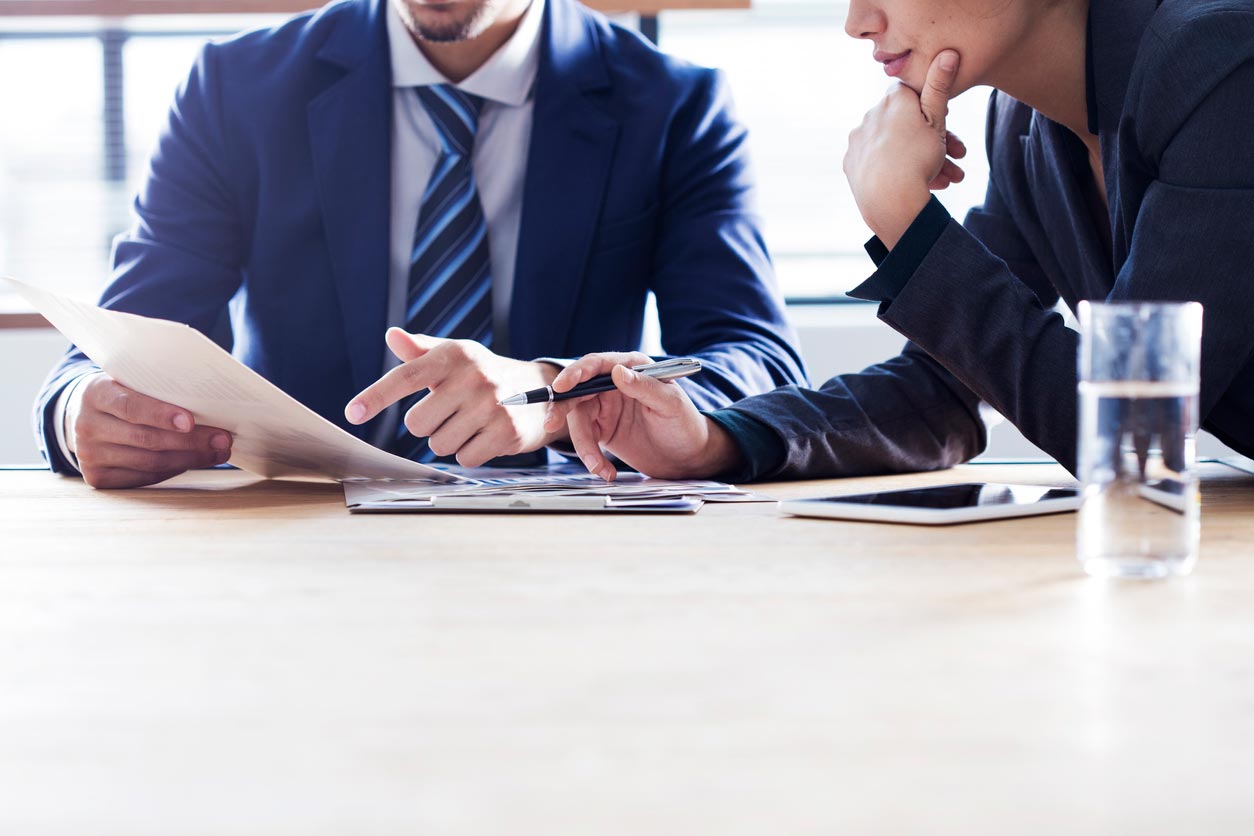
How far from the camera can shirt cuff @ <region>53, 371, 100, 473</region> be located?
1293 millimetres

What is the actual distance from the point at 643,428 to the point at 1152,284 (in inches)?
18.8

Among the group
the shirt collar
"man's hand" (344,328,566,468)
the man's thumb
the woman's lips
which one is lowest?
"man's hand" (344,328,566,468)

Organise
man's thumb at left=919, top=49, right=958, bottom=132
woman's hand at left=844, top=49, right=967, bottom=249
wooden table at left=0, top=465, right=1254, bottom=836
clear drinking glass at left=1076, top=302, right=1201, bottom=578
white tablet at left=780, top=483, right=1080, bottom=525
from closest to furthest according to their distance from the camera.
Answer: wooden table at left=0, top=465, right=1254, bottom=836 < clear drinking glass at left=1076, top=302, right=1201, bottom=578 < white tablet at left=780, top=483, right=1080, bottom=525 < woman's hand at left=844, top=49, right=967, bottom=249 < man's thumb at left=919, top=49, right=958, bottom=132

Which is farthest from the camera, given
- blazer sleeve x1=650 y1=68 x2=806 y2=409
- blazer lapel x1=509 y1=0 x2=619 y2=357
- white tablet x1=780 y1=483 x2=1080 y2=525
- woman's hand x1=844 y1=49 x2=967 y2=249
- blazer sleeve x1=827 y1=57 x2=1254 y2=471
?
blazer lapel x1=509 y1=0 x2=619 y2=357

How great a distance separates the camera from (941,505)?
2.95ft

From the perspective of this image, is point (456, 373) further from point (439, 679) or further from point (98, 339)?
point (439, 679)

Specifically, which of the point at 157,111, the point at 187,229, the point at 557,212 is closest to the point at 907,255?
the point at 557,212

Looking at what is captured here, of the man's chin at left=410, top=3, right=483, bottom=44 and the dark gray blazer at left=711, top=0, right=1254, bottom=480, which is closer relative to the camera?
the dark gray blazer at left=711, top=0, right=1254, bottom=480

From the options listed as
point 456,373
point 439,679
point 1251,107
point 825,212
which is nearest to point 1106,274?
point 1251,107

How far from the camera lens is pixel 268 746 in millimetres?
390

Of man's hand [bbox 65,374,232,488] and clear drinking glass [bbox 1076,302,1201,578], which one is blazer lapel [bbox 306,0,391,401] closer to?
man's hand [bbox 65,374,232,488]

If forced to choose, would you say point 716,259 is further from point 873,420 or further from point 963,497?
point 963,497

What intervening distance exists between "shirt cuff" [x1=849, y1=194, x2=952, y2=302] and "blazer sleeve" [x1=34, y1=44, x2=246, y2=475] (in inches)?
40.8

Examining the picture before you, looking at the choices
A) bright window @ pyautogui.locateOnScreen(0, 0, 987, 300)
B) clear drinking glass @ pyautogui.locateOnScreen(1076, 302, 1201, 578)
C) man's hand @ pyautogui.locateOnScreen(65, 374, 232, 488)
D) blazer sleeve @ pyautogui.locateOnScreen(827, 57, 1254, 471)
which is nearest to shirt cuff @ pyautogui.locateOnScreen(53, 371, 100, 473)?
man's hand @ pyautogui.locateOnScreen(65, 374, 232, 488)
